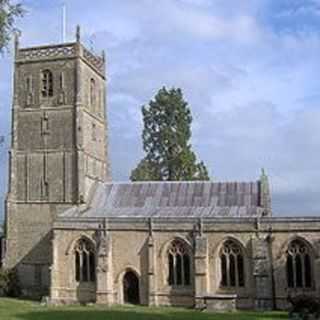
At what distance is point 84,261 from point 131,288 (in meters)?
3.77

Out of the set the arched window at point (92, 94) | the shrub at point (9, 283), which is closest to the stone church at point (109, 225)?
the arched window at point (92, 94)

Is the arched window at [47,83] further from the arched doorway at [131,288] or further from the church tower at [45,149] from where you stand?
the arched doorway at [131,288]

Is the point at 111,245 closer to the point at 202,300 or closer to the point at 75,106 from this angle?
the point at 202,300

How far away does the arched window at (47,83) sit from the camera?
5231 cm

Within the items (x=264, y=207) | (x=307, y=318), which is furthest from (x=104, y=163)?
(x=307, y=318)

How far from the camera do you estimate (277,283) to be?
43.0 m

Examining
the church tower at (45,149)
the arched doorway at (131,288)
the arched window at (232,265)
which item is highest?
the church tower at (45,149)

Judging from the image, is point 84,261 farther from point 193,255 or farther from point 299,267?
point 299,267

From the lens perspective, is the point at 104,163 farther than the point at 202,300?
Yes

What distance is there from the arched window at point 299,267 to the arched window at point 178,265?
22.4 feet

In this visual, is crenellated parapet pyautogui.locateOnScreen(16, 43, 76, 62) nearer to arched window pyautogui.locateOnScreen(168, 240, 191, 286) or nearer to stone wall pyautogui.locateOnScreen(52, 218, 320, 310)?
stone wall pyautogui.locateOnScreen(52, 218, 320, 310)

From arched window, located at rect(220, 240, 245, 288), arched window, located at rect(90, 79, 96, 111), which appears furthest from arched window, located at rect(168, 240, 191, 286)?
arched window, located at rect(90, 79, 96, 111)

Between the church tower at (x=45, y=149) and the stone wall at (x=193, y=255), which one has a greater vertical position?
Answer: the church tower at (x=45, y=149)

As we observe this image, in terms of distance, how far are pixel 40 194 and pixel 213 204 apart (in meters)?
13.2
